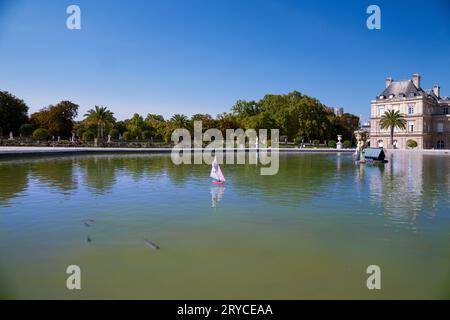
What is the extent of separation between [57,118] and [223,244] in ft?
220

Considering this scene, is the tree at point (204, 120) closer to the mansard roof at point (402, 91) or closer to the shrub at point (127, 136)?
the shrub at point (127, 136)

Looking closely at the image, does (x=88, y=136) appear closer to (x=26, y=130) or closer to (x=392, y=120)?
(x=26, y=130)

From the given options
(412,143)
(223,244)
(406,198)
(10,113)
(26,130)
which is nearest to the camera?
(223,244)

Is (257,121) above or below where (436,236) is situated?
above

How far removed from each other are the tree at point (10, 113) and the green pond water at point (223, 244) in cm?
5615

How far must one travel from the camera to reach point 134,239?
7266 millimetres

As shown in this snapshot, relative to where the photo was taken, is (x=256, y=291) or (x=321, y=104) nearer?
(x=256, y=291)

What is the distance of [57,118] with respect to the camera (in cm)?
6594

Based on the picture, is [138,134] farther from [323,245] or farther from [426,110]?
[323,245]

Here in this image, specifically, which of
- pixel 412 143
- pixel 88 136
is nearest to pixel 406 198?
pixel 88 136

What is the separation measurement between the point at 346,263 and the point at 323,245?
0.91m

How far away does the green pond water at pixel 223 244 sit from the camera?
205 inches

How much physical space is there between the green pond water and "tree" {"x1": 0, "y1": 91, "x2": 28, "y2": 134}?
5615 centimetres

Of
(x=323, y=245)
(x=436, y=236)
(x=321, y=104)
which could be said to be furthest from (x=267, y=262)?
(x=321, y=104)
